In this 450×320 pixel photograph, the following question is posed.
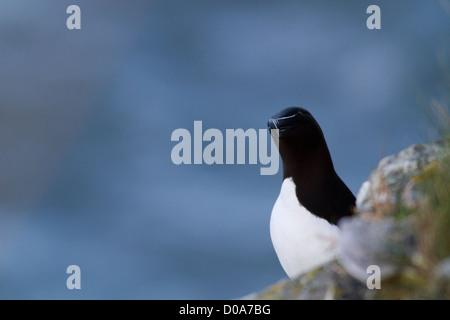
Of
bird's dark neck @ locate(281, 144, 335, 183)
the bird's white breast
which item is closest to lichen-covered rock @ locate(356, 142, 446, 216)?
the bird's white breast

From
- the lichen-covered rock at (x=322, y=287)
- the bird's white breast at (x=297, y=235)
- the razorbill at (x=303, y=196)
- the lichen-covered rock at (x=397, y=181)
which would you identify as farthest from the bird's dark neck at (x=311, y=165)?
the lichen-covered rock at (x=322, y=287)

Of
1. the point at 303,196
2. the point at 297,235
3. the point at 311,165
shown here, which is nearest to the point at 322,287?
the point at 297,235

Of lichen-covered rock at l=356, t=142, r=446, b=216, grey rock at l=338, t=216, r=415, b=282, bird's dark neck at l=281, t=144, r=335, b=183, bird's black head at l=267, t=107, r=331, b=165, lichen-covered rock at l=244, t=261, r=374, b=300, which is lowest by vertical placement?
lichen-covered rock at l=244, t=261, r=374, b=300

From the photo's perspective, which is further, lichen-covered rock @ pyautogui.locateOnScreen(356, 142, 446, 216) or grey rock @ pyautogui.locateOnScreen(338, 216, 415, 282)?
lichen-covered rock @ pyautogui.locateOnScreen(356, 142, 446, 216)

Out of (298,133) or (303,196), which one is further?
(298,133)

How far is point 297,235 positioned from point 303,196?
524 mm

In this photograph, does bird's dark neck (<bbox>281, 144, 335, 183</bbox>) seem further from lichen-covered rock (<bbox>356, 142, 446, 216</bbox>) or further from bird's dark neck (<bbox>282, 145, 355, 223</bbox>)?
lichen-covered rock (<bbox>356, 142, 446, 216</bbox>)

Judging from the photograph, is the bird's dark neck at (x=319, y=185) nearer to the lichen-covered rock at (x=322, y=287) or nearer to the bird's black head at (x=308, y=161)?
the bird's black head at (x=308, y=161)

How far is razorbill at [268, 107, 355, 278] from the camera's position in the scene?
6.85 metres

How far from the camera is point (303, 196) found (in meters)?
7.22

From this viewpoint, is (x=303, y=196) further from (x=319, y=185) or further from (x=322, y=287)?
(x=322, y=287)

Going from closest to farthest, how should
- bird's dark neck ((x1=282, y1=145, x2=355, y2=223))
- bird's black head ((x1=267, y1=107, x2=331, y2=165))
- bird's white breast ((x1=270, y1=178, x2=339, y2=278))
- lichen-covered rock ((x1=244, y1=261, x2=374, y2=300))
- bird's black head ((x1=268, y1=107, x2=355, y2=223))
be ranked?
lichen-covered rock ((x1=244, y1=261, x2=374, y2=300)), bird's white breast ((x1=270, y1=178, x2=339, y2=278)), bird's dark neck ((x1=282, y1=145, x2=355, y2=223)), bird's black head ((x1=268, y1=107, x2=355, y2=223)), bird's black head ((x1=267, y1=107, x2=331, y2=165))

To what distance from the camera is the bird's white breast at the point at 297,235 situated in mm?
6660
